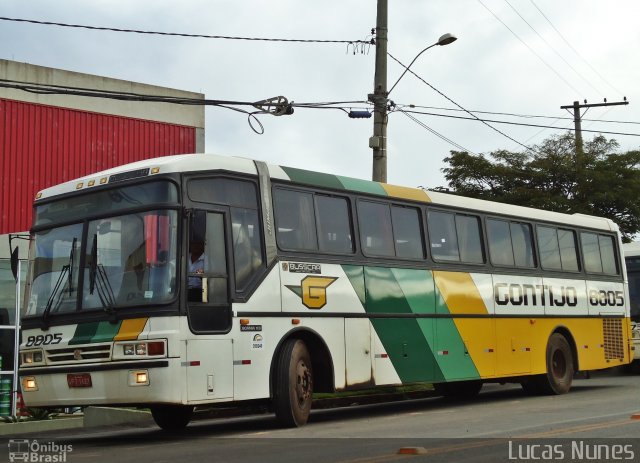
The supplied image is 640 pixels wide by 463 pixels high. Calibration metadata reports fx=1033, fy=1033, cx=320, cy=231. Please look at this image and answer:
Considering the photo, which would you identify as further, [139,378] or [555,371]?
[555,371]

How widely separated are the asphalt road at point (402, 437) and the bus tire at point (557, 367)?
1.47 m

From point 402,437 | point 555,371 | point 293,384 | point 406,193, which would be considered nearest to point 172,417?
point 293,384

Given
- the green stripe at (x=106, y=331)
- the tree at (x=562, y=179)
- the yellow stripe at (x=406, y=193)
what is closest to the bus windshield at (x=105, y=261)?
the green stripe at (x=106, y=331)

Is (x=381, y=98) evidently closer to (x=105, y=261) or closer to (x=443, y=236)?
(x=443, y=236)

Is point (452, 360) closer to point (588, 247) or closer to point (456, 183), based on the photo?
point (588, 247)

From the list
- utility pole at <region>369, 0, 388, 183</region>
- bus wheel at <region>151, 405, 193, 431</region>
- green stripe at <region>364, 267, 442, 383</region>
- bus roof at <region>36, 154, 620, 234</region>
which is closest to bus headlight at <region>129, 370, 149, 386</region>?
bus roof at <region>36, 154, 620, 234</region>

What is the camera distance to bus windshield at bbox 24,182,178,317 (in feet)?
40.0

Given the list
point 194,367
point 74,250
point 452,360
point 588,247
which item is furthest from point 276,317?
point 588,247

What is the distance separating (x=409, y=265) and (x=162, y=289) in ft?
17.0

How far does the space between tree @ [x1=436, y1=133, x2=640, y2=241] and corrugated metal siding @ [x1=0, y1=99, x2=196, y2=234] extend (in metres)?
21.4

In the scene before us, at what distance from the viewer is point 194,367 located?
12.1 m

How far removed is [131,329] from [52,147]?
12.3 m

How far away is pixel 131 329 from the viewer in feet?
39.4

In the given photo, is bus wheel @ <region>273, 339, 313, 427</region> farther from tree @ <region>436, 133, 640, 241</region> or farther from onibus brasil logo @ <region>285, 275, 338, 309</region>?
tree @ <region>436, 133, 640, 241</region>
